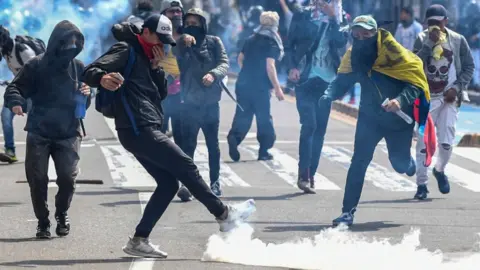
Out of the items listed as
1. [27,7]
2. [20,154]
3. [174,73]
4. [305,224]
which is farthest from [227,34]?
[305,224]

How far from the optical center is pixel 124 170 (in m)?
15.8

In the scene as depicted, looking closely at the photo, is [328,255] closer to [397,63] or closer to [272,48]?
[397,63]

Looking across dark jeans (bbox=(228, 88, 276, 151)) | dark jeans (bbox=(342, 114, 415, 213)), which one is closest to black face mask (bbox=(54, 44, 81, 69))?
dark jeans (bbox=(342, 114, 415, 213))

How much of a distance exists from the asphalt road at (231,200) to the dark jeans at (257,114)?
283mm

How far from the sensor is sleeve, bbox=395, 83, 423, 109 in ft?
35.5

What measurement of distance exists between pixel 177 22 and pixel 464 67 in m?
2.69

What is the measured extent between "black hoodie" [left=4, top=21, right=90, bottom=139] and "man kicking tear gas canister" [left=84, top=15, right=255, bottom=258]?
1131mm

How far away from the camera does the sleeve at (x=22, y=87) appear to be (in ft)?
33.3

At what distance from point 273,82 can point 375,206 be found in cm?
385

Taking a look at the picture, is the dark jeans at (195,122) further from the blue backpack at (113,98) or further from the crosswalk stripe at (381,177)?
the blue backpack at (113,98)

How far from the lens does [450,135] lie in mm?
13414

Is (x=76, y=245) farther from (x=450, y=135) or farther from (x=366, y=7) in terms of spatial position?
(x=366, y=7)

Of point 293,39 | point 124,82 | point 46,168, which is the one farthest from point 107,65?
point 293,39

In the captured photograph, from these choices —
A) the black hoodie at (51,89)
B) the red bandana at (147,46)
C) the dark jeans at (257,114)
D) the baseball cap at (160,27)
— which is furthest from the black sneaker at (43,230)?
the dark jeans at (257,114)
